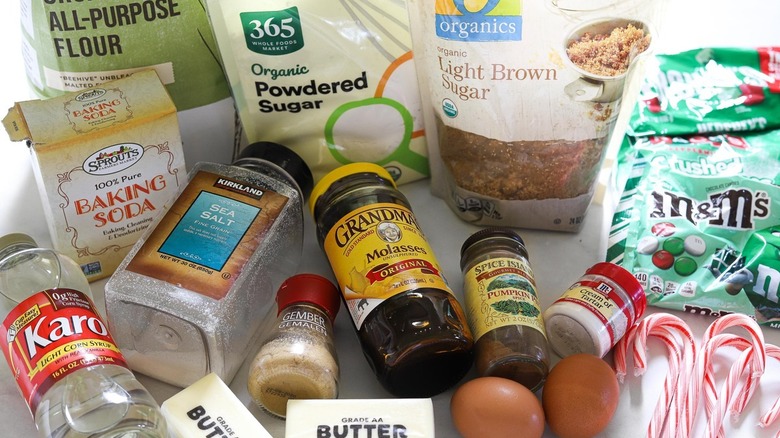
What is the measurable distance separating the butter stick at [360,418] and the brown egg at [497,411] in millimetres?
37

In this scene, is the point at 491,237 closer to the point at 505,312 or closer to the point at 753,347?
the point at 505,312

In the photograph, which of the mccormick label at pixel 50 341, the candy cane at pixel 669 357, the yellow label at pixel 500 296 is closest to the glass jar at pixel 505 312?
the yellow label at pixel 500 296

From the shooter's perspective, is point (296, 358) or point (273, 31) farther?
point (273, 31)

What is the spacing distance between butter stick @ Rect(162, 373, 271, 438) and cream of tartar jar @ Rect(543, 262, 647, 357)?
310 millimetres

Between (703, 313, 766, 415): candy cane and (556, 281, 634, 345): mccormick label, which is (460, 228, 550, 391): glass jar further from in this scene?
(703, 313, 766, 415): candy cane

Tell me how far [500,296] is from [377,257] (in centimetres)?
13

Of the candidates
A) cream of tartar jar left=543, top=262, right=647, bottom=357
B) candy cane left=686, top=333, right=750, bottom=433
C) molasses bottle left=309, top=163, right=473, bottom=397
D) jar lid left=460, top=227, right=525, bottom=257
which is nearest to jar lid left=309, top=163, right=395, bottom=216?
molasses bottle left=309, top=163, right=473, bottom=397

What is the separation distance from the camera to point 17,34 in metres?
1.34

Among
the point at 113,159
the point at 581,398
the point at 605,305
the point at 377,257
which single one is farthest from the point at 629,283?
the point at 113,159

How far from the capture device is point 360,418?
0.78m

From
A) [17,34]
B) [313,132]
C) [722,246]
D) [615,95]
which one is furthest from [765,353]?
[17,34]

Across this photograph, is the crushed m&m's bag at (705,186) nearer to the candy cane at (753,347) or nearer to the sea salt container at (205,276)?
the candy cane at (753,347)

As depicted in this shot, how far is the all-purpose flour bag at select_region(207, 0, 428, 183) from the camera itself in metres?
0.96

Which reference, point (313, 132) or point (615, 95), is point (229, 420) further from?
point (615, 95)
